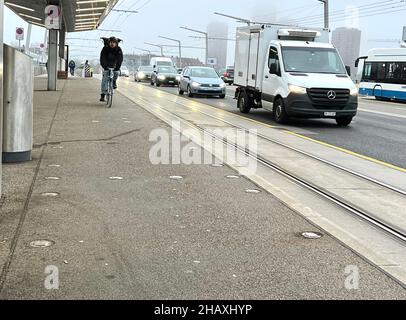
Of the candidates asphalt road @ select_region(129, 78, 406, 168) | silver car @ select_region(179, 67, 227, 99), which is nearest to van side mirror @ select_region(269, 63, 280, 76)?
asphalt road @ select_region(129, 78, 406, 168)

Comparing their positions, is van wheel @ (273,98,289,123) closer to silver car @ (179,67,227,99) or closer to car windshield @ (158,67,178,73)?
silver car @ (179,67,227,99)

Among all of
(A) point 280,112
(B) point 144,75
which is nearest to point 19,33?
Answer: (B) point 144,75

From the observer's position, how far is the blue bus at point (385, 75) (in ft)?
102

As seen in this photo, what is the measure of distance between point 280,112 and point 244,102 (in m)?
2.90

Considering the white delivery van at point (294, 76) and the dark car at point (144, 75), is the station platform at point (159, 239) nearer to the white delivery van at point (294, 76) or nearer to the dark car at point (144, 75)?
the white delivery van at point (294, 76)

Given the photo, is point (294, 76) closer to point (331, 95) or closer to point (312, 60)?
point (331, 95)

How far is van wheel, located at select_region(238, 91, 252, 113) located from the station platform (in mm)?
9798

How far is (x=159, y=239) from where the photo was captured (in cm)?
469

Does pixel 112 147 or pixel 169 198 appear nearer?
pixel 169 198

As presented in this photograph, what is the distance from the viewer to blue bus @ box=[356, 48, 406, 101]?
31.2m

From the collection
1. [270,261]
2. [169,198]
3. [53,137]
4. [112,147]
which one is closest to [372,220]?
[270,261]

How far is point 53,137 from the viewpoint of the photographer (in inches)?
388
